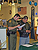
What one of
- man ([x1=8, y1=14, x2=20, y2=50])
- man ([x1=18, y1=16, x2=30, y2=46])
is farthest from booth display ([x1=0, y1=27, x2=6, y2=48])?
man ([x1=18, y1=16, x2=30, y2=46])

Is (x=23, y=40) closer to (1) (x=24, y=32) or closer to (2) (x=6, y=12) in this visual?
(1) (x=24, y=32)

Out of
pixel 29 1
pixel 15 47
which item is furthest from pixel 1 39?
pixel 29 1


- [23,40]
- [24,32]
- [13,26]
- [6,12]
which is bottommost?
→ [23,40]

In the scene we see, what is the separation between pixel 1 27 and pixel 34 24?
0.57 metres

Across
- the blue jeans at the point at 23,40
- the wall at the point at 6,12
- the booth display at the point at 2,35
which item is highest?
the wall at the point at 6,12

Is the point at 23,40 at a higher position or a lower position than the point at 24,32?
lower

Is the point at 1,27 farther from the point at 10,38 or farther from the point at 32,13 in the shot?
the point at 32,13

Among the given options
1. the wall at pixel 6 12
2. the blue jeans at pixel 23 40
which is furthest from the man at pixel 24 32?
the wall at pixel 6 12

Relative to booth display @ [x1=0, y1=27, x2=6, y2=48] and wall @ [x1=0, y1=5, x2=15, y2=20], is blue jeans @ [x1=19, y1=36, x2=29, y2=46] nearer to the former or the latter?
booth display @ [x1=0, y1=27, x2=6, y2=48]

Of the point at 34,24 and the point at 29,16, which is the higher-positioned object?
the point at 29,16

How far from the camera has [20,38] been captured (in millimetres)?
1317

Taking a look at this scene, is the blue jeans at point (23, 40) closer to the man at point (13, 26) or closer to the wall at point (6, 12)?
the man at point (13, 26)

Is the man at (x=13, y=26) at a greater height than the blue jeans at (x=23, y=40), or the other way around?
the man at (x=13, y=26)

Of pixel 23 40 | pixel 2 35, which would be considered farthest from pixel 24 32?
pixel 2 35
